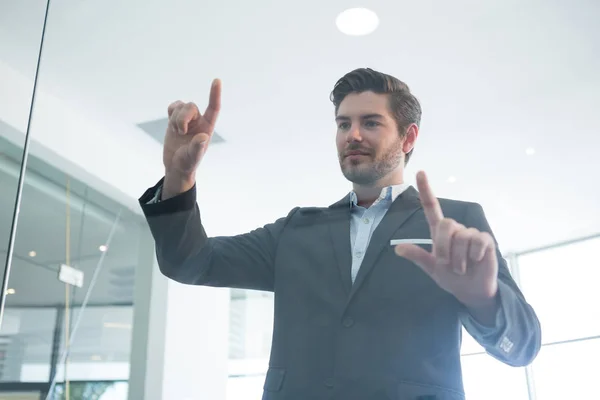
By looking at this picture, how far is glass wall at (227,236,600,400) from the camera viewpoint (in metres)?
6.00

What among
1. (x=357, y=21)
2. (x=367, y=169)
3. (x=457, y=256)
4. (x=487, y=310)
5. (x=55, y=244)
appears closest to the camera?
(x=457, y=256)

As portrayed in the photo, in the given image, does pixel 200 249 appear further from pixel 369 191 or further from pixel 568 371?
pixel 568 371

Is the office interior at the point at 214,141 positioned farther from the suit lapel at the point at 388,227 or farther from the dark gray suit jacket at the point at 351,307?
the suit lapel at the point at 388,227

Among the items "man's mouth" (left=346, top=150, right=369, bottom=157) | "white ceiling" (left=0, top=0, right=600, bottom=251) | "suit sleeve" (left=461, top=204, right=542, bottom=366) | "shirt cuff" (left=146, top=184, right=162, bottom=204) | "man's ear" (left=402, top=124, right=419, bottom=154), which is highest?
"white ceiling" (left=0, top=0, right=600, bottom=251)

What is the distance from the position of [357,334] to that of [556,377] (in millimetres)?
5887

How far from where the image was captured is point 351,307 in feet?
3.12

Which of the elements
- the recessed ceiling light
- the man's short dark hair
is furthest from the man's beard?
the recessed ceiling light

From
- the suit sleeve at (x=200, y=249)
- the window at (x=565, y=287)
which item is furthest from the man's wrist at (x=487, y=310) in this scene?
the window at (x=565, y=287)

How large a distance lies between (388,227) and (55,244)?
10.1ft

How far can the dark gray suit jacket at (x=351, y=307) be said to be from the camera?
89 centimetres

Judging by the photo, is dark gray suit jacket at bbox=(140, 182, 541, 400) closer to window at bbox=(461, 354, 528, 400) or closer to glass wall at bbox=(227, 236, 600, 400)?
glass wall at bbox=(227, 236, 600, 400)

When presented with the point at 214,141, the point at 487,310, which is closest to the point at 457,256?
the point at 487,310

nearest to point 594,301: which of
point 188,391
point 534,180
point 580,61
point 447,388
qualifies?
point 534,180

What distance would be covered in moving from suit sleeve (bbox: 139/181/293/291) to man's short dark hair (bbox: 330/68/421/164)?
0.89 feet
